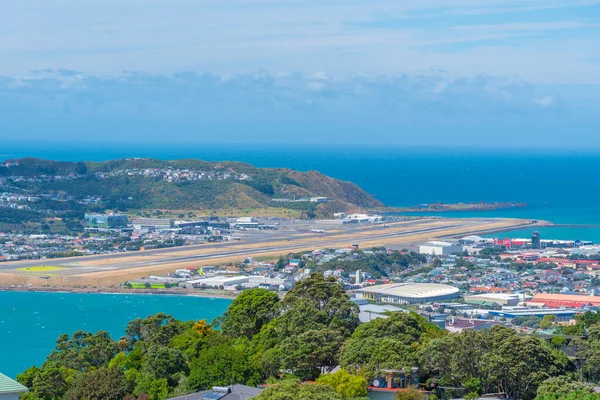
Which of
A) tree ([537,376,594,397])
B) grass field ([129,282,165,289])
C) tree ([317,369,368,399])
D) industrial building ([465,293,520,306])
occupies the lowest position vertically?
grass field ([129,282,165,289])

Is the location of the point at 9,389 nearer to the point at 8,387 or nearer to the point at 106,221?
the point at 8,387

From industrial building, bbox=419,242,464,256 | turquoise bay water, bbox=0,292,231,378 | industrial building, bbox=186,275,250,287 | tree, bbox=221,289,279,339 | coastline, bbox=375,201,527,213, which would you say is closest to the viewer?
tree, bbox=221,289,279,339

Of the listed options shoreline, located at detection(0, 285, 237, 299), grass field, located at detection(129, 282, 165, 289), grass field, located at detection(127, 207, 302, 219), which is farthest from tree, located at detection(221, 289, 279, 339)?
grass field, located at detection(127, 207, 302, 219)

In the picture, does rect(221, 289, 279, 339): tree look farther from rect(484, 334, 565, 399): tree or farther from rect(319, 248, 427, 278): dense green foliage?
rect(319, 248, 427, 278): dense green foliage

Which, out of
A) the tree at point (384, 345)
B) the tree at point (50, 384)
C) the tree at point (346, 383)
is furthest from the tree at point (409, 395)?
the tree at point (50, 384)

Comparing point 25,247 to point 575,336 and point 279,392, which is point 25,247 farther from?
point 279,392

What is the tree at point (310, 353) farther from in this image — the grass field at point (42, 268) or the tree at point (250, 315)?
the grass field at point (42, 268)
